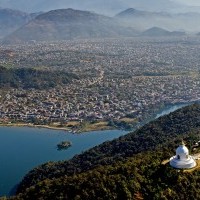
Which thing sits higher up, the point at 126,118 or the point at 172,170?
the point at 172,170

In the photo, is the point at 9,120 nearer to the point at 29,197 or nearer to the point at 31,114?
the point at 31,114

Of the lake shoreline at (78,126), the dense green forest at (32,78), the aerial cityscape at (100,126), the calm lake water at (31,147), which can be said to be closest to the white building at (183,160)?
the aerial cityscape at (100,126)

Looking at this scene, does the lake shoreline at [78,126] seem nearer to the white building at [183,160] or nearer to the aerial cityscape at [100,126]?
the aerial cityscape at [100,126]

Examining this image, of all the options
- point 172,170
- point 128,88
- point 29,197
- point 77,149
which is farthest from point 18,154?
point 128,88

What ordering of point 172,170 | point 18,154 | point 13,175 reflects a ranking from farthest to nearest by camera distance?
point 18,154
point 13,175
point 172,170

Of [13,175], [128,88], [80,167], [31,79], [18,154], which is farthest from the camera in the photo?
[31,79]

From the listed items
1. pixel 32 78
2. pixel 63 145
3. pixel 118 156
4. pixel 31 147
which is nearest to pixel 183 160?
pixel 118 156
